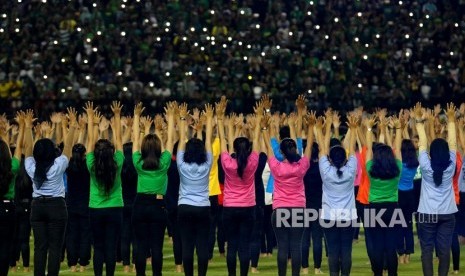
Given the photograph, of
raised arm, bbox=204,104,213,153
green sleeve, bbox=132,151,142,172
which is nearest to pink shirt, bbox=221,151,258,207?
raised arm, bbox=204,104,213,153

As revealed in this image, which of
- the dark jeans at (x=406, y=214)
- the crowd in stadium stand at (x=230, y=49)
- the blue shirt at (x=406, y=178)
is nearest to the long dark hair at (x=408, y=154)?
the blue shirt at (x=406, y=178)

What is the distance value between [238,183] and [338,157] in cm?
147

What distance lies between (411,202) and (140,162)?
5415 millimetres

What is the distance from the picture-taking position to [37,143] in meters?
17.1

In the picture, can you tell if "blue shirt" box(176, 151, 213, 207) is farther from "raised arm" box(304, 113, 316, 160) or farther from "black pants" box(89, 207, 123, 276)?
"raised arm" box(304, 113, 316, 160)

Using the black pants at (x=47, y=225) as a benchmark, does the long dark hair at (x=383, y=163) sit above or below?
above

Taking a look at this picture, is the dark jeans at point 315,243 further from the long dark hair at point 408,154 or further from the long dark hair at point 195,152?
the long dark hair at point 195,152

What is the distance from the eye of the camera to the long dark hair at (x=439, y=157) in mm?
17031

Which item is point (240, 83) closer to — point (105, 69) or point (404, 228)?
point (105, 69)

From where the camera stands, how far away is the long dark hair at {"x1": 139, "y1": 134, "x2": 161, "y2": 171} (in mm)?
17406

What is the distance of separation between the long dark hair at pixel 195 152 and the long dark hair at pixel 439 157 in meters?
2.80

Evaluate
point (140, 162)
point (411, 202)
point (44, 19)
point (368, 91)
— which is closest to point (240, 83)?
point (368, 91)

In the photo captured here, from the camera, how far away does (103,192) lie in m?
17.7

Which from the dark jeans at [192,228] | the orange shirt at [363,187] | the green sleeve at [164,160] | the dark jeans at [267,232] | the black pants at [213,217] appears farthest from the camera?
the dark jeans at [267,232]
